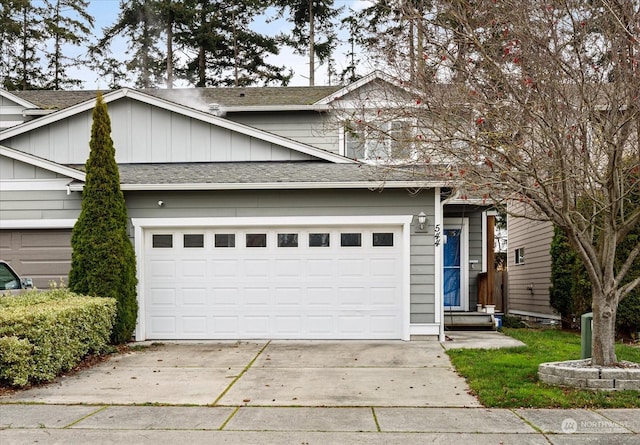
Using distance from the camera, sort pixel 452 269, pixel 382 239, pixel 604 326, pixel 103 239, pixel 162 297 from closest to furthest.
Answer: pixel 604 326
pixel 103 239
pixel 382 239
pixel 162 297
pixel 452 269

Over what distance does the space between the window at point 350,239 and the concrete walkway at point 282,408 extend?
2.25 m

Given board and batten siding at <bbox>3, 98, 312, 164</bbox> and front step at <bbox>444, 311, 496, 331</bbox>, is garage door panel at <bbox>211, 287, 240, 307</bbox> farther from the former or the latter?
front step at <bbox>444, 311, 496, 331</bbox>

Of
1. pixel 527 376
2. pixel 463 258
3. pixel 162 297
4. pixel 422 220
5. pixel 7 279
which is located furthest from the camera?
pixel 463 258

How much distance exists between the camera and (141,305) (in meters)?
11.5

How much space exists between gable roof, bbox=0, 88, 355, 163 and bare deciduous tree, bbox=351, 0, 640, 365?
499 cm

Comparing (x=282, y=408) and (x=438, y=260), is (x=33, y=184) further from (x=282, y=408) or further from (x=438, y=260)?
(x=438, y=260)

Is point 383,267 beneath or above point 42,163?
beneath

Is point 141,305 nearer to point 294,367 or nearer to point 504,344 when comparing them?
point 294,367

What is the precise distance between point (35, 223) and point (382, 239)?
6098 millimetres

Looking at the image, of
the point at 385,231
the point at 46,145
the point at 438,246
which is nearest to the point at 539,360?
the point at 438,246

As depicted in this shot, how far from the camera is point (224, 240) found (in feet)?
38.3

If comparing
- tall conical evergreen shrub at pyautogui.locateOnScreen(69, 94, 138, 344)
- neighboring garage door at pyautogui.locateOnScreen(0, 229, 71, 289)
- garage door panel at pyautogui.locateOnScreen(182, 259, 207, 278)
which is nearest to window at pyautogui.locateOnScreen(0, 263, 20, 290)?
tall conical evergreen shrub at pyautogui.locateOnScreen(69, 94, 138, 344)

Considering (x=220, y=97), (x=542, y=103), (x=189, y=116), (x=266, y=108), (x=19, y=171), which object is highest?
(x=220, y=97)

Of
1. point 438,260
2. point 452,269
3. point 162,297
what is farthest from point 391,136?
point 452,269
